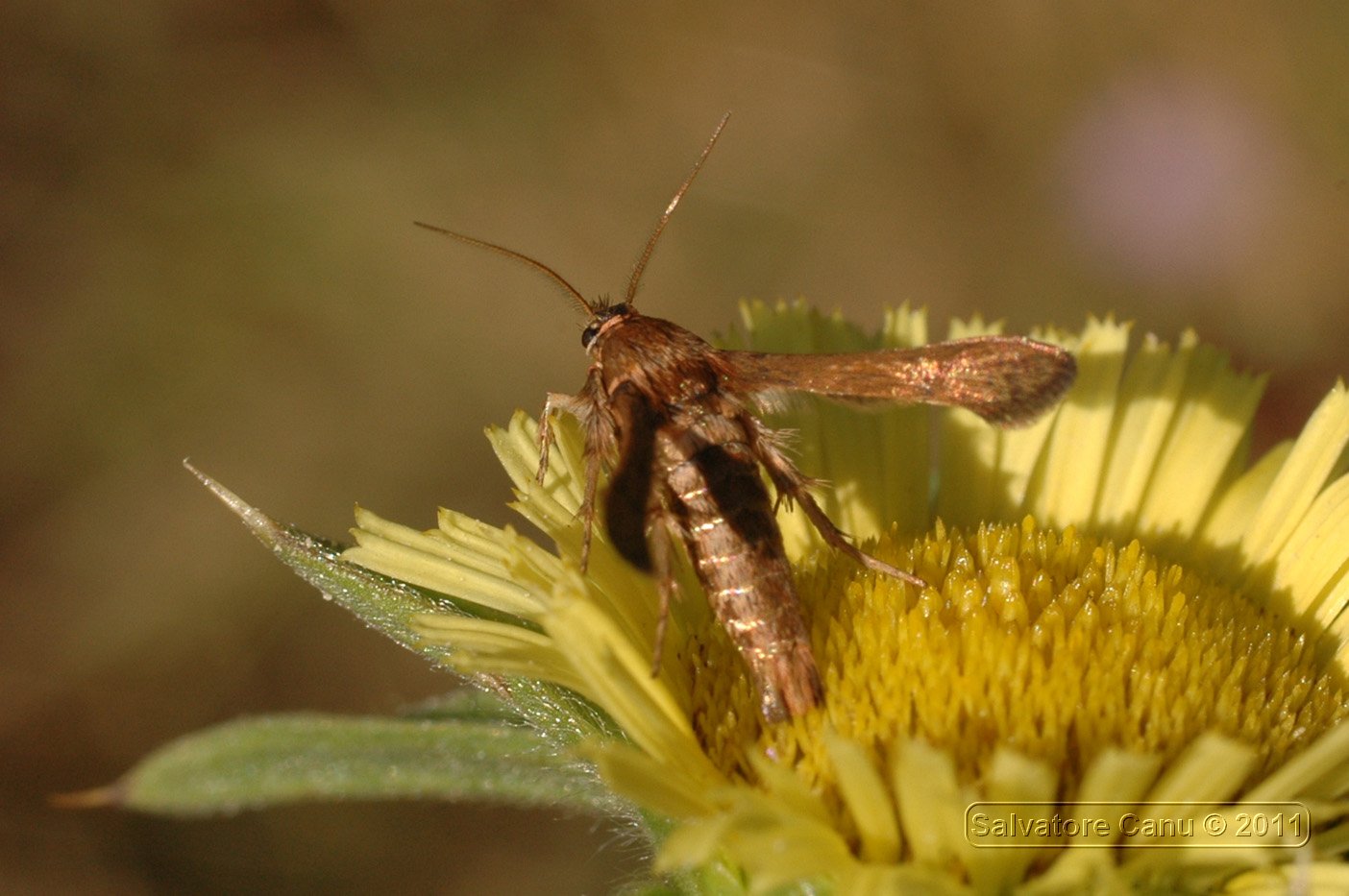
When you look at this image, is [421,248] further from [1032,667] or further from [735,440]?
[1032,667]

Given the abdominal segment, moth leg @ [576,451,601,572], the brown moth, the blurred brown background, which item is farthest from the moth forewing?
the blurred brown background

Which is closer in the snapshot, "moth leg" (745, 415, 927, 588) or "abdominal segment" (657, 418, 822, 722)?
"abdominal segment" (657, 418, 822, 722)

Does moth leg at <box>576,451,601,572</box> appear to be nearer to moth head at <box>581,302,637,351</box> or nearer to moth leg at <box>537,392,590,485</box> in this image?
moth leg at <box>537,392,590,485</box>

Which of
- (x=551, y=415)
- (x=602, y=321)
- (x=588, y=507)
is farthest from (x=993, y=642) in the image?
(x=602, y=321)

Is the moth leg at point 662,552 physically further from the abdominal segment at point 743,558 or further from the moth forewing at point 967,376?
the moth forewing at point 967,376

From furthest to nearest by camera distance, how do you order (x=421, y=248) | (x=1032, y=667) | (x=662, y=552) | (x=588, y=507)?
(x=421, y=248) < (x=588, y=507) < (x=662, y=552) < (x=1032, y=667)

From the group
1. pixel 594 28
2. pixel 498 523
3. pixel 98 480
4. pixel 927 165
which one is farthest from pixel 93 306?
pixel 927 165
